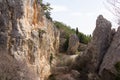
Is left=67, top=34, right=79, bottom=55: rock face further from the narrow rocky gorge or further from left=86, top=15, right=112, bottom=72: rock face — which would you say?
left=86, top=15, right=112, bottom=72: rock face

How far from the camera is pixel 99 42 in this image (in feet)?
110

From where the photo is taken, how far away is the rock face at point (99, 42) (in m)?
33.0

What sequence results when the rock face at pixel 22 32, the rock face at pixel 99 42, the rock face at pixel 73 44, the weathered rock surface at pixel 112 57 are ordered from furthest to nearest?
the rock face at pixel 73 44 < the rock face at pixel 99 42 < the weathered rock surface at pixel 112 57 < the rock face at pixel 22 32

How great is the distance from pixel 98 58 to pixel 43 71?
6.33 metres

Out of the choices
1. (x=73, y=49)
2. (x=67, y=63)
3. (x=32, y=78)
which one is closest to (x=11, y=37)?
(x=32, y=78)

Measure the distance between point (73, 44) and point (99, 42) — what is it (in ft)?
31.9

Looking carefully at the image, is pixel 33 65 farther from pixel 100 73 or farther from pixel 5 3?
pixel 100 73

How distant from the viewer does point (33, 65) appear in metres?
25.1

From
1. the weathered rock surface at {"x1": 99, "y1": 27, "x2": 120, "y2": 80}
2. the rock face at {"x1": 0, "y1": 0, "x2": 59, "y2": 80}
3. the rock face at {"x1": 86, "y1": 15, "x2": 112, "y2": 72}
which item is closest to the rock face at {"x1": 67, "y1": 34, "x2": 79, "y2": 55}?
the rock face at {"x1": 86, "y1": 15, "x2": 112, "y2": 72}

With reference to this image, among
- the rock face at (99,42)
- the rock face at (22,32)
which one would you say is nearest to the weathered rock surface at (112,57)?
the rock face at (99,42)

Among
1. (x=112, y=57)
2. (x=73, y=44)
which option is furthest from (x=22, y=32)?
(x=73, y=44)

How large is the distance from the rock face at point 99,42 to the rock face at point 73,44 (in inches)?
Answer: 328

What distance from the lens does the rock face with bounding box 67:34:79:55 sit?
141ft

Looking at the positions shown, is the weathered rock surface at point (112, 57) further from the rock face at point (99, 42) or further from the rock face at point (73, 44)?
the rock face at point (73, 44)
